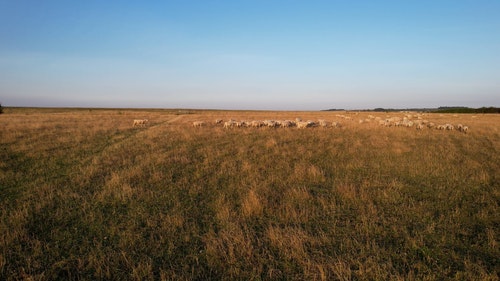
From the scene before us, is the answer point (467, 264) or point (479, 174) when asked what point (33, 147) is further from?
point (479, 174)

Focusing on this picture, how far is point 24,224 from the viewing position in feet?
19.1

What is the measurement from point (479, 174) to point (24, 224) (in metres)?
14.2

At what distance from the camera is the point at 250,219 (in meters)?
6.20

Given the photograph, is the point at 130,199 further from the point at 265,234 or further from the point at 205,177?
the point at 265,234

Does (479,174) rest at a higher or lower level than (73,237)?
higher

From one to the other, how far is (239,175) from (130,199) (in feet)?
12.8

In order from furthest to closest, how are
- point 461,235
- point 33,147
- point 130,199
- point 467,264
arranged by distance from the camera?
point 33,147 → point 130,199 → point 461,235 → point 467,264

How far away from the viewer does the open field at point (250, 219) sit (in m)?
4.43

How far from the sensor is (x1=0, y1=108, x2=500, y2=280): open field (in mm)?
4430

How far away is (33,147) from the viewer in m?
14.6

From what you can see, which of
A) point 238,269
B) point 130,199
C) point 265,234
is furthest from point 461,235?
point 130,199

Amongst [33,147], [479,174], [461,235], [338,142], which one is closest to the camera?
[461,235]

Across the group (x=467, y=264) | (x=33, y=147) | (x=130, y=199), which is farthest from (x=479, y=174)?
(x=33, y=147)

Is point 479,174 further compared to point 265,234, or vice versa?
point 479,174
